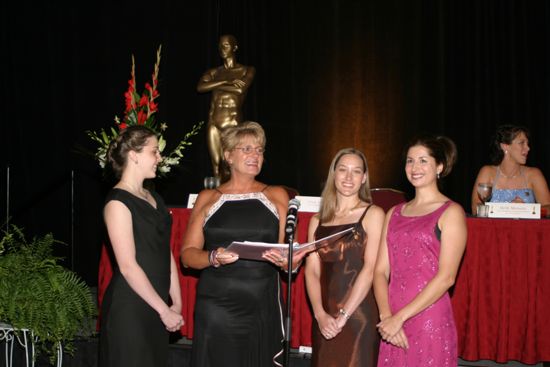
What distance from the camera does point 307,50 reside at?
7.05 m

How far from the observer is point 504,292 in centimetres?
398

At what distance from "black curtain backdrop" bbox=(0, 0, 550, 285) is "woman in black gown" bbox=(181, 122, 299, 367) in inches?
118

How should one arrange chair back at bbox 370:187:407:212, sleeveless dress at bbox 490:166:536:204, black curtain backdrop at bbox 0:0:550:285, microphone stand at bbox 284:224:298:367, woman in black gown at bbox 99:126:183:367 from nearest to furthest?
microphone stand at bbox 284:224:298:367 < woman in black gown at bbox 99:126:183:367 < chair back at bbox 370:187:407:212 < sleeveless dress at bbox 490:166:536:204 < black curtain backdrop at bbox 0:0:550:285

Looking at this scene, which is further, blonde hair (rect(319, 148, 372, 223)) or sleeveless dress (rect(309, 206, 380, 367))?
blonde hair (rect(319, 148, 372, 223))

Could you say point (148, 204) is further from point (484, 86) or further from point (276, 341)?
point (484, 86)

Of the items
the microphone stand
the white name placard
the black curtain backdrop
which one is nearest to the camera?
the microphone stand

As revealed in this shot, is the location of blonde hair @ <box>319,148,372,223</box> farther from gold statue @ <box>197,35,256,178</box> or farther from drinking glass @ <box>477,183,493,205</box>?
gold statue @ <box>197,35,256,178</box>

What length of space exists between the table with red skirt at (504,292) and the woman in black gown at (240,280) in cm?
105

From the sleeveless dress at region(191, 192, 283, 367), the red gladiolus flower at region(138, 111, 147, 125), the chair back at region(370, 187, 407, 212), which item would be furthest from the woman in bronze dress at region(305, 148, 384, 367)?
the red gladiolus flower at region(138, 111, 147, 125)

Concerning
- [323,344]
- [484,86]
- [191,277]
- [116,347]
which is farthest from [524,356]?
[484,86]

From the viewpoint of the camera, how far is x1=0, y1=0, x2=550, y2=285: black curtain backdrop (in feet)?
21.1

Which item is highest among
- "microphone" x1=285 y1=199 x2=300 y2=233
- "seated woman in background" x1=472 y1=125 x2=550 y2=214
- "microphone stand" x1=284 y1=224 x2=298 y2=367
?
"seated woman in background" x1=472 y1=125 x2=550 y2=214

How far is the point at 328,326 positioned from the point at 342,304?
0.12m

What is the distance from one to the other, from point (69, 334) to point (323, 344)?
1863mm
